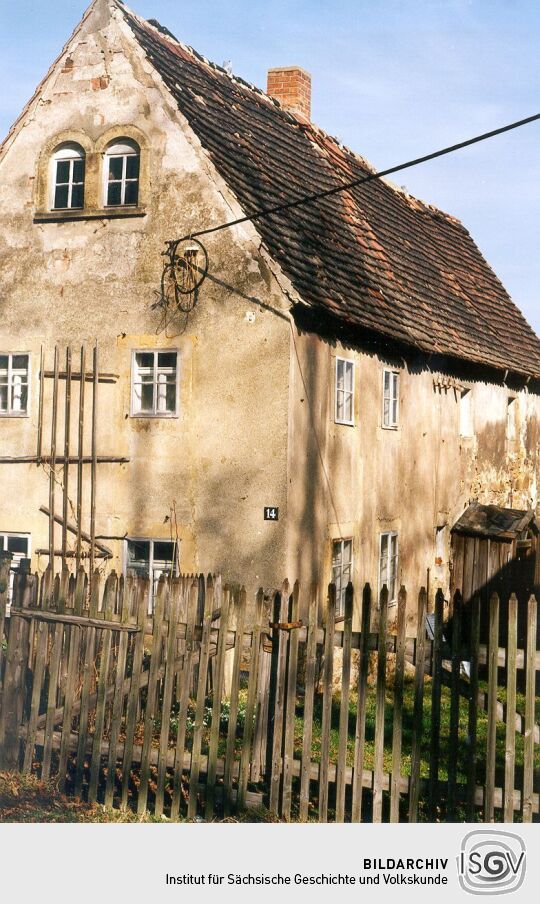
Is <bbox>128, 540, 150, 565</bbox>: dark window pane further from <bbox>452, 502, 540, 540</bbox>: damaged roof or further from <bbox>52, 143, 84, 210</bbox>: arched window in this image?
<bbox>452, 502, 540, 540</bbox>: damaged roof

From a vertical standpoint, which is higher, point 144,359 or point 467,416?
point 144,359

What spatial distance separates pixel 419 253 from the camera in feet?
65.0

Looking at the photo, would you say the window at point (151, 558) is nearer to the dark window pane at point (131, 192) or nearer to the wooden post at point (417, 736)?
the dark window pane at point (131, 192)

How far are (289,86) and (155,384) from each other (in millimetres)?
9346

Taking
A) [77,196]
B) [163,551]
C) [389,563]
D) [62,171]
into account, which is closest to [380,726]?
[163,551]

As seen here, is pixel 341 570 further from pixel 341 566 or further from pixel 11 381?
pixel 11 381

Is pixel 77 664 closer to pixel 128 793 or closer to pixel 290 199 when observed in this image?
pixel 128 793

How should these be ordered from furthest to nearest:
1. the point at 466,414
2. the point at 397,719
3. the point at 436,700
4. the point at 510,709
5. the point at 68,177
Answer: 1. the point at 466,414
2. the point at 68,177
3. the point at 397,719
4. the point at 436,700
5. the point at 510,709

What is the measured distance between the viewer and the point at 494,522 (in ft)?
58.2

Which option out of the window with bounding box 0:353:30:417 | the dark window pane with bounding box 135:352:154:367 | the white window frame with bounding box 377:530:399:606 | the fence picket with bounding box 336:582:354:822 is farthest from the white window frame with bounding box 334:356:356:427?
the fence picket with bounding box 336:582:354:822

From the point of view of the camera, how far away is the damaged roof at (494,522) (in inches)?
671

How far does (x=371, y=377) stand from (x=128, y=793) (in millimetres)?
8328
